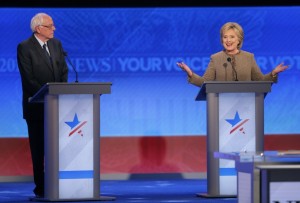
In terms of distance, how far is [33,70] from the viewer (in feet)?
20.5

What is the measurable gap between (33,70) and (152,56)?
287cm

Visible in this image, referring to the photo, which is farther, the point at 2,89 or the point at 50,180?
the point at 2,89

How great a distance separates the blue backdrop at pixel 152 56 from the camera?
8867 millimetres

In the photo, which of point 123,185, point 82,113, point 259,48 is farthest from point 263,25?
point 82,113

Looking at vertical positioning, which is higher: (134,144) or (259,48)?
(259,48)

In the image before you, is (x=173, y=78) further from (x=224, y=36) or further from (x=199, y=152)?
(x=224, y=36)

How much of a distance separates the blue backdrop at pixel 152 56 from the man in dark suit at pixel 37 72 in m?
2.50

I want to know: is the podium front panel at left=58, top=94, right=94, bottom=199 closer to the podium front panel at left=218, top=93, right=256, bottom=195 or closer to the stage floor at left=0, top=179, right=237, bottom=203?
the stage floor at left=0, top=179, right=237, bottom=203

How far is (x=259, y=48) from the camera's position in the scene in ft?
29.6

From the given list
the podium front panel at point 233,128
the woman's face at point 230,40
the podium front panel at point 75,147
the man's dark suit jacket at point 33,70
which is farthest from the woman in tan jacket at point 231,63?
the man's dark suit jacket at point 33,70

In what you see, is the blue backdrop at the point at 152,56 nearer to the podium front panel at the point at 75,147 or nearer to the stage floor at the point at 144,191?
the stage floor at the point at 144,191
